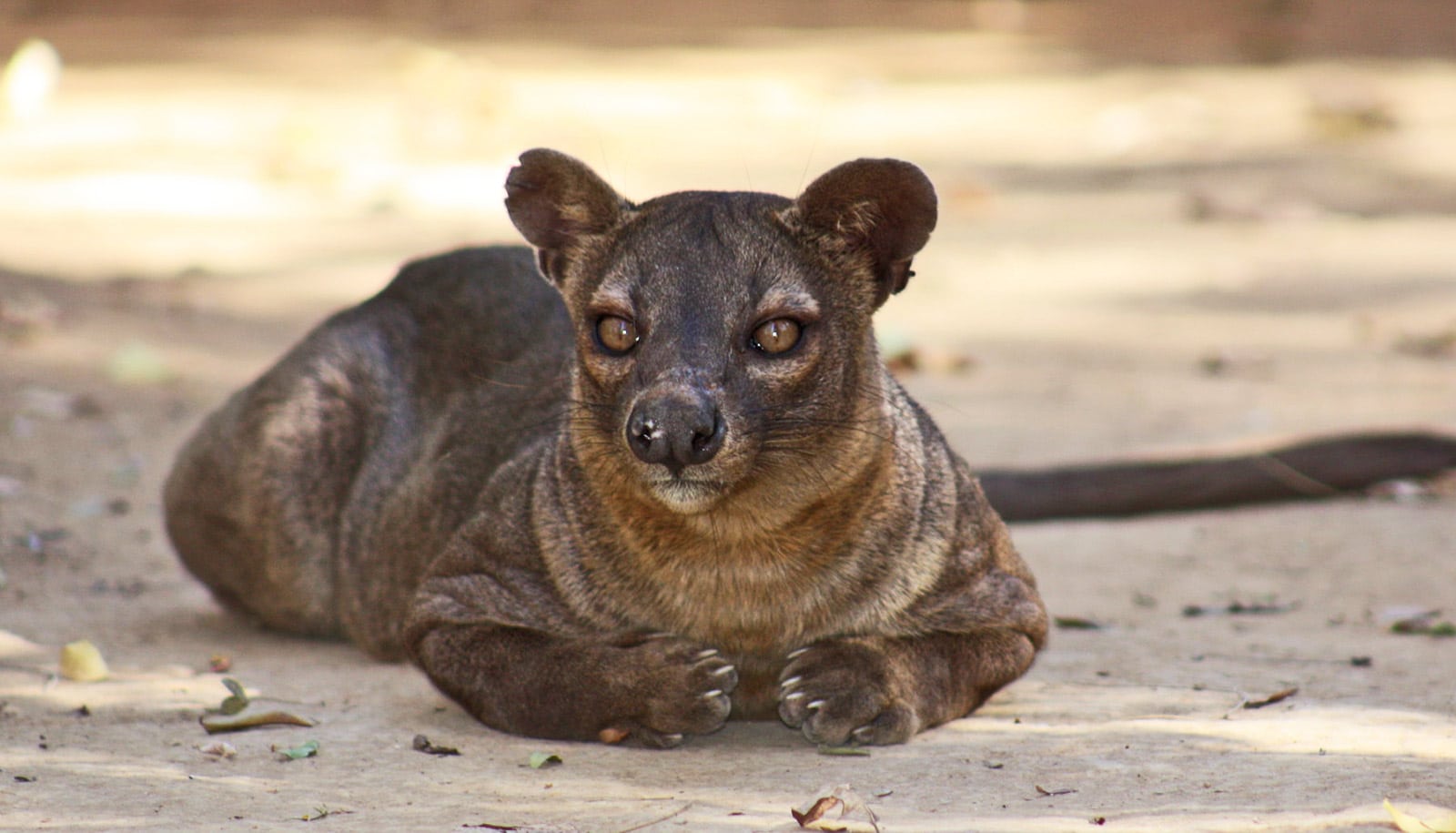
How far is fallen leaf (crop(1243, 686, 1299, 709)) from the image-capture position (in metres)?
4.46

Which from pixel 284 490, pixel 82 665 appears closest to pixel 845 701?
pixel 82 665

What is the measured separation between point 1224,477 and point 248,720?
3.71 m

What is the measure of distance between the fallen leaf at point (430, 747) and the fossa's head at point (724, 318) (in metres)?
0.69

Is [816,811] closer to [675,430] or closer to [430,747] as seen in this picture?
[675,430]

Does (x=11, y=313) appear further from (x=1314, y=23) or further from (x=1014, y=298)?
(x=1314, y=23)

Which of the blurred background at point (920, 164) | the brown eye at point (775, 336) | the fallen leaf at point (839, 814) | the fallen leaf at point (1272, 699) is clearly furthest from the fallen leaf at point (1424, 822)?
the blurred background at point (920, 164)

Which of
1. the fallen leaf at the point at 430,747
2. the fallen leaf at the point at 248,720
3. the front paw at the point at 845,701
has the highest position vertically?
the front paw at the point at 845,701

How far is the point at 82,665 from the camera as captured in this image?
4.82 meters

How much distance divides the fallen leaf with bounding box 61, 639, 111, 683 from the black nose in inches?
70.1

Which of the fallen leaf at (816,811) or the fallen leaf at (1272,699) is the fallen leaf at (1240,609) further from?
the fallen leaf at (816,811)

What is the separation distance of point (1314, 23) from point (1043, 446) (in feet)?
47.6

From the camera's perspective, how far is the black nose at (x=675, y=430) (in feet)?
12.6

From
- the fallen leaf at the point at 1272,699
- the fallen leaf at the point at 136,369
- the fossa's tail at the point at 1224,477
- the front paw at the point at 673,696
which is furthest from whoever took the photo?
the fallen leaf at the point at 136,369

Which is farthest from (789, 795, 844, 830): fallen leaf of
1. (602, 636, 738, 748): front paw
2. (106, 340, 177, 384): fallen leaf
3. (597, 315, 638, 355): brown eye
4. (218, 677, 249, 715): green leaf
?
(106, 340, 177, 384): fallen leaf
